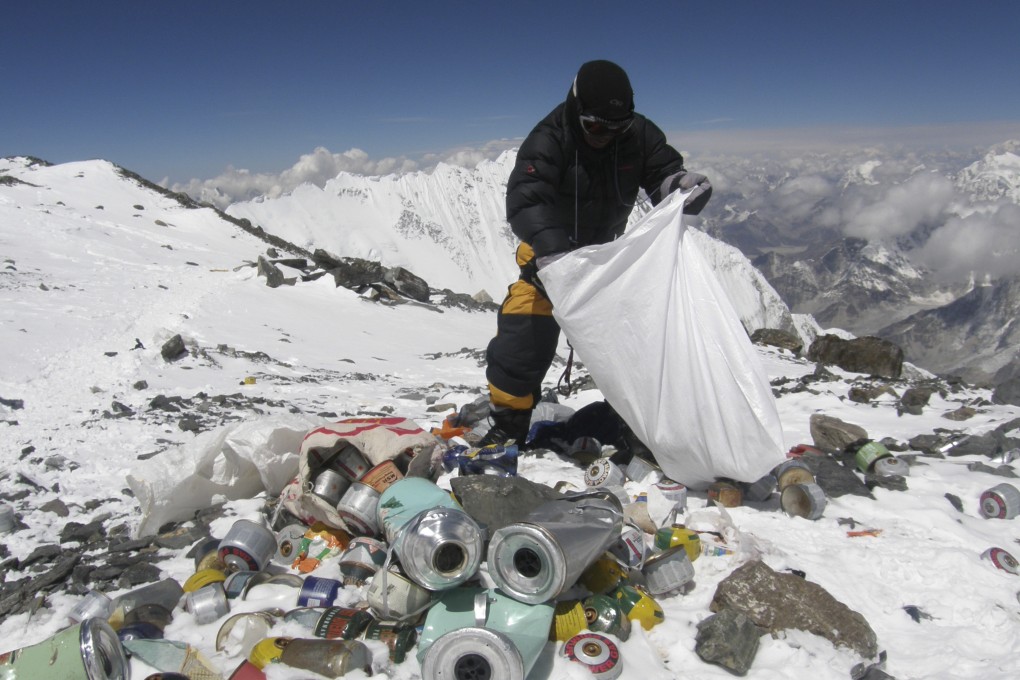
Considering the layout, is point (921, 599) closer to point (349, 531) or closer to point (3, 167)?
point (349, 531)

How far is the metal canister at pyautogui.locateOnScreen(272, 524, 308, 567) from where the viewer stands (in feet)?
10.1

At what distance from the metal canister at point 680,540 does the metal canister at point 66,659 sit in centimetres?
228

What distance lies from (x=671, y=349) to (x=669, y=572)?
4.01 ft

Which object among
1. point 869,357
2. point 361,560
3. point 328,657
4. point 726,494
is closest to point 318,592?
point 361,560

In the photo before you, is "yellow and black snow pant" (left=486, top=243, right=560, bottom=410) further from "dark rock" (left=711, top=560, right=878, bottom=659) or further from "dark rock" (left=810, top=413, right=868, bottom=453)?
"dark rock" (left=810, top=413, right=868, bottom=453)

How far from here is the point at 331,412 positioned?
620 centimetres

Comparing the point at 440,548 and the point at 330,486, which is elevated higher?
the point at 440,548

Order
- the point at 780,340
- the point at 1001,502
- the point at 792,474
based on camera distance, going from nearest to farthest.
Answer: the point at 1001,502 < the point at 792,474 < the point at 780,340

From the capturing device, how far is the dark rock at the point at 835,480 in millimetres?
3551

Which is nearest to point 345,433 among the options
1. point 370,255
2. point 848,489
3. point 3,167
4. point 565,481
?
point 565,481

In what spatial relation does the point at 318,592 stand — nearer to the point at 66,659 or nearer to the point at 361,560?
the point at 361,560

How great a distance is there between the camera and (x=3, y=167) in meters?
23.3

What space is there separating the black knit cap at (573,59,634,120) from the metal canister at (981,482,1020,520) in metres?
2.95

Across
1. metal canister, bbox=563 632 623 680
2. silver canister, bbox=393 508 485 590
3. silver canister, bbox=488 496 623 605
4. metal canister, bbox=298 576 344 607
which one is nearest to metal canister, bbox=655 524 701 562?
silver canister, bbox=488 496 623 605
